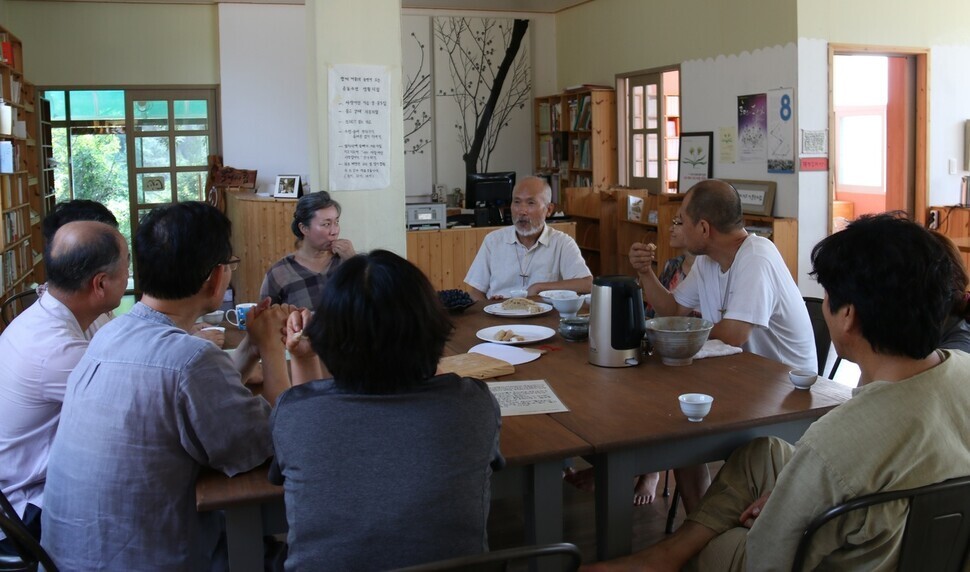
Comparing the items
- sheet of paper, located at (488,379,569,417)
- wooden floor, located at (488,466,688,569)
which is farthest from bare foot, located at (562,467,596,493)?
sheet of paper, located at (488,379,569,417)

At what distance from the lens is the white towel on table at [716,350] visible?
283cm

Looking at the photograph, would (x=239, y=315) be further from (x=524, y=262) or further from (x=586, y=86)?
(x=586, y=86)

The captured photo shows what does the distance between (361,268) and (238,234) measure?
24.5 feet

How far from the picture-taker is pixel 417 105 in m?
10.3

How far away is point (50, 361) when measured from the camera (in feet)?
7.31

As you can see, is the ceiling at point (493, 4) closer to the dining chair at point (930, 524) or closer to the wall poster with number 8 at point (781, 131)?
the wall poster with number 8 at point (781, 131)

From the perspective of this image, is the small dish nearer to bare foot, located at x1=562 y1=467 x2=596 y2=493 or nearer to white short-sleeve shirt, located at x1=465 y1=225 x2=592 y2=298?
bare foot, located at x1=562 y1=467 x2=596 y2=493

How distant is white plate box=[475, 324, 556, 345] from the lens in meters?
3.12

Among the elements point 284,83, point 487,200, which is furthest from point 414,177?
point 487,200

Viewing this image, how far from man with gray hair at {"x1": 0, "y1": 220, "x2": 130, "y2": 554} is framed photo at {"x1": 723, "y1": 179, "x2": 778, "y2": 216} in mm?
5549

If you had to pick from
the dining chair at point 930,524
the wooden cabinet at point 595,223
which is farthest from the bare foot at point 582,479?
the wooden cabinet at point 595,223

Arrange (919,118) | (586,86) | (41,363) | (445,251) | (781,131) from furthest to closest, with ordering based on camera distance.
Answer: (586,86), (919,118), (445,251), (781,131), (41,363)

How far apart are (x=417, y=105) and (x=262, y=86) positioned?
1.74 m

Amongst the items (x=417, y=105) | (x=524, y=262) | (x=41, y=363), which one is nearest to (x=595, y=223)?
(x=417, y=105)
